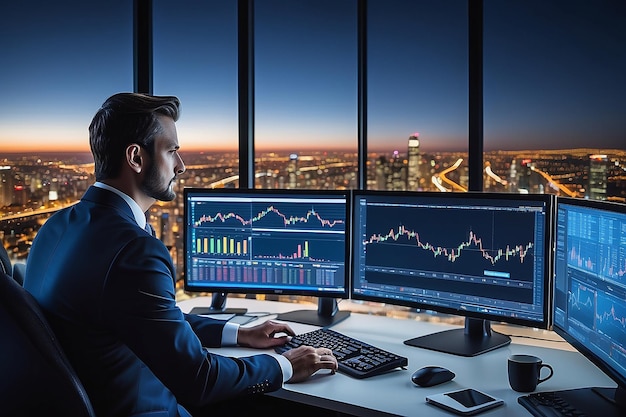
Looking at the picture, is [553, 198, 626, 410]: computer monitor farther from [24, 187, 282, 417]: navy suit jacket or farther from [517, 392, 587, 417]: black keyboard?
[24, 187, 282, 417]: navy suit jacket

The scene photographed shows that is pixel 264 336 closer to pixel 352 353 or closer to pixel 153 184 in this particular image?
pixel 352 353

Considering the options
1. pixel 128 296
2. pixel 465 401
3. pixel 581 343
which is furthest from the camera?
pixel 581 343

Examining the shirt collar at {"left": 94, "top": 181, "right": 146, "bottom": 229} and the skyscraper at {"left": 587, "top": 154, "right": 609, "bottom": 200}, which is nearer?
the shirt collar at {"left": 94, "top": 181, "right": 146, "bottom": 229}

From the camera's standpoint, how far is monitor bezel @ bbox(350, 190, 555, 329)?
212 cm

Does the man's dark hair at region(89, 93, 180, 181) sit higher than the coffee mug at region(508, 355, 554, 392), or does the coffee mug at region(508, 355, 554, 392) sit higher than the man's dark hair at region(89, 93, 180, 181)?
the man's dark hair at region(89, 93, 180, 181)

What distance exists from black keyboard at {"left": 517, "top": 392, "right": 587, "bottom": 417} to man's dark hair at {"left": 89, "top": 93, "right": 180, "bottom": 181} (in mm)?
1250

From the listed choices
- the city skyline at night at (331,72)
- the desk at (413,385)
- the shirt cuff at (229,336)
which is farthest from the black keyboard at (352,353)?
the city skyline at night at (331,72)

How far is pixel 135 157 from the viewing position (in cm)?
193

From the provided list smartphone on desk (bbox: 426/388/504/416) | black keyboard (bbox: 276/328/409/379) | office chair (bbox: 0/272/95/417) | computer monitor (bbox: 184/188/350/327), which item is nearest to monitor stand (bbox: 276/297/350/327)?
computer monitor (bbox: 184/188/350/327)

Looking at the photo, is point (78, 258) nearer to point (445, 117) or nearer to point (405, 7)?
point (445, 117)

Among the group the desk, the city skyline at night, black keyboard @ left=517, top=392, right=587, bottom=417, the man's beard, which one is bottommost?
the desk

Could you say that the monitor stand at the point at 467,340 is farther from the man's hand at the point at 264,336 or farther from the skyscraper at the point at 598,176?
the skyscraper at the point at 598,176

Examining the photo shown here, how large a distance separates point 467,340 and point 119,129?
4.45 ft

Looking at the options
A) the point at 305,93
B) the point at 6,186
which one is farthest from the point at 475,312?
the point at 6,186
